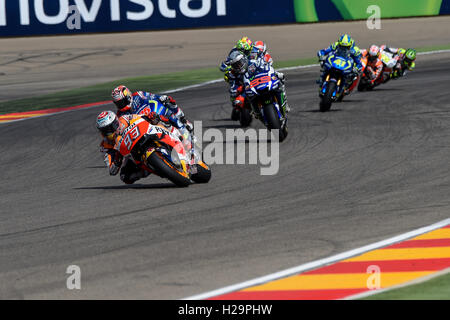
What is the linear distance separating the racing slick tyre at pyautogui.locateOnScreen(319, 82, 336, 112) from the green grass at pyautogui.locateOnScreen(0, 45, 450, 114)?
22.1ft

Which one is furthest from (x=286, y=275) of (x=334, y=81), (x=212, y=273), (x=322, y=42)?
Result: (x=322, y=42)

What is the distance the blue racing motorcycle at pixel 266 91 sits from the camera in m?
15.9

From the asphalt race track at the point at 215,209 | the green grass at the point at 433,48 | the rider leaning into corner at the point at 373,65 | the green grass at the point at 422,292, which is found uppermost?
the green grass at the point at 433,48

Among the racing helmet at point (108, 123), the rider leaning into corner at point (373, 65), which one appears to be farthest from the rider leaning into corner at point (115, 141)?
the rider leaning into corner at point (373, 65)

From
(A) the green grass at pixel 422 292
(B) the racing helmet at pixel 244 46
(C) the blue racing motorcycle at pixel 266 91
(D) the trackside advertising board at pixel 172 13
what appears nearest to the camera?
→ (A) the green grass at pixel 422 292

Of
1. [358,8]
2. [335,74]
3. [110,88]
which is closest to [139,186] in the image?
[335,74]

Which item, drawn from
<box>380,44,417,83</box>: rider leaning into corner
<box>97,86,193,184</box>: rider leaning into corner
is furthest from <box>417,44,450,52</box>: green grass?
<box>97,86,193,184</box>: rider leaning into corner

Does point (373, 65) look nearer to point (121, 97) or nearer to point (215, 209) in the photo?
point (121, 97)

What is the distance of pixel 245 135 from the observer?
17594mm

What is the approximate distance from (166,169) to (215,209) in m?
1.49

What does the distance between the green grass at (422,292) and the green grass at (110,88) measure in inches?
698

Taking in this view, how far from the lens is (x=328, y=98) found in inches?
767

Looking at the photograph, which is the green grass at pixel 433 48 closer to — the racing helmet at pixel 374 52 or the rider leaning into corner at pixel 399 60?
the rider leaning into corner at pixel 399 60
